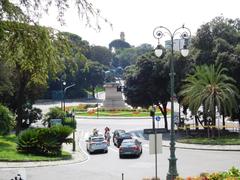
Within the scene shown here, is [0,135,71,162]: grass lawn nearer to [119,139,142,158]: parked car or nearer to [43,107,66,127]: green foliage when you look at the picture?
[119,139,142,158]: parked car

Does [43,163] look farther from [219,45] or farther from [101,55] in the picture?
[101,55]

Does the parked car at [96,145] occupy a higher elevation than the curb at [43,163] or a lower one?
higher

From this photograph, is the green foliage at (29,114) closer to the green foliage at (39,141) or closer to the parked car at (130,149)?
the green foliage at (39,141)

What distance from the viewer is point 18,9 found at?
1161 centimetres

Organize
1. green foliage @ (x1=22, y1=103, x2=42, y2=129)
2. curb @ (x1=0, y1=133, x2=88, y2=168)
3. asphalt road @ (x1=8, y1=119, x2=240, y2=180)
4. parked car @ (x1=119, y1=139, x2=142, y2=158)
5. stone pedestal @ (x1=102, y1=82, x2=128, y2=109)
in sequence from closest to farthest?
asphalt road @ (x1=8, y1=119, x2=240, y2=180) < curb @ (x1=0, y1=133, x2=88, y2=168) < parked car @ (x1=119, y1=139, x2=142, y2=158) < green foliage @ (x1=22, y1=103, x2=42, y2=129) < stone pedestal @ (x1=102, y1=82, x2=128, y2=109)

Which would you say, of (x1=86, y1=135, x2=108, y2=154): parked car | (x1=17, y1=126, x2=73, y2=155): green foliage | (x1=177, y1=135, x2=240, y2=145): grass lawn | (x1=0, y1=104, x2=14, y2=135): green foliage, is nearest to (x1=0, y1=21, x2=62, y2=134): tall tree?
(x1=17, y1=126, x2=73, y2=155): green foliage

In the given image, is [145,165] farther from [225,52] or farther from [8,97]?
[8,97]

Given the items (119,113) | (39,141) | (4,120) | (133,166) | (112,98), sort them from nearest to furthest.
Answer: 1. (133,166)
2. (39,141)
3. (4,120)
4. (119,113)
5. (112,98)

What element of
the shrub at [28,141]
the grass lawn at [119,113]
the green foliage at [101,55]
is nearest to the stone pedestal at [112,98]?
the grass lawn at [119,113]

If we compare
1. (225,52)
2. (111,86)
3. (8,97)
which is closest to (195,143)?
(225,52)

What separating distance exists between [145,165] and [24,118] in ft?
105

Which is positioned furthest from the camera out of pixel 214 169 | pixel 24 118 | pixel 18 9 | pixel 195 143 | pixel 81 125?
pixel 81 125

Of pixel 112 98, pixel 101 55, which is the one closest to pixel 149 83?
pixel 112 98

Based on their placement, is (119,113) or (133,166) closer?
(133,166)
